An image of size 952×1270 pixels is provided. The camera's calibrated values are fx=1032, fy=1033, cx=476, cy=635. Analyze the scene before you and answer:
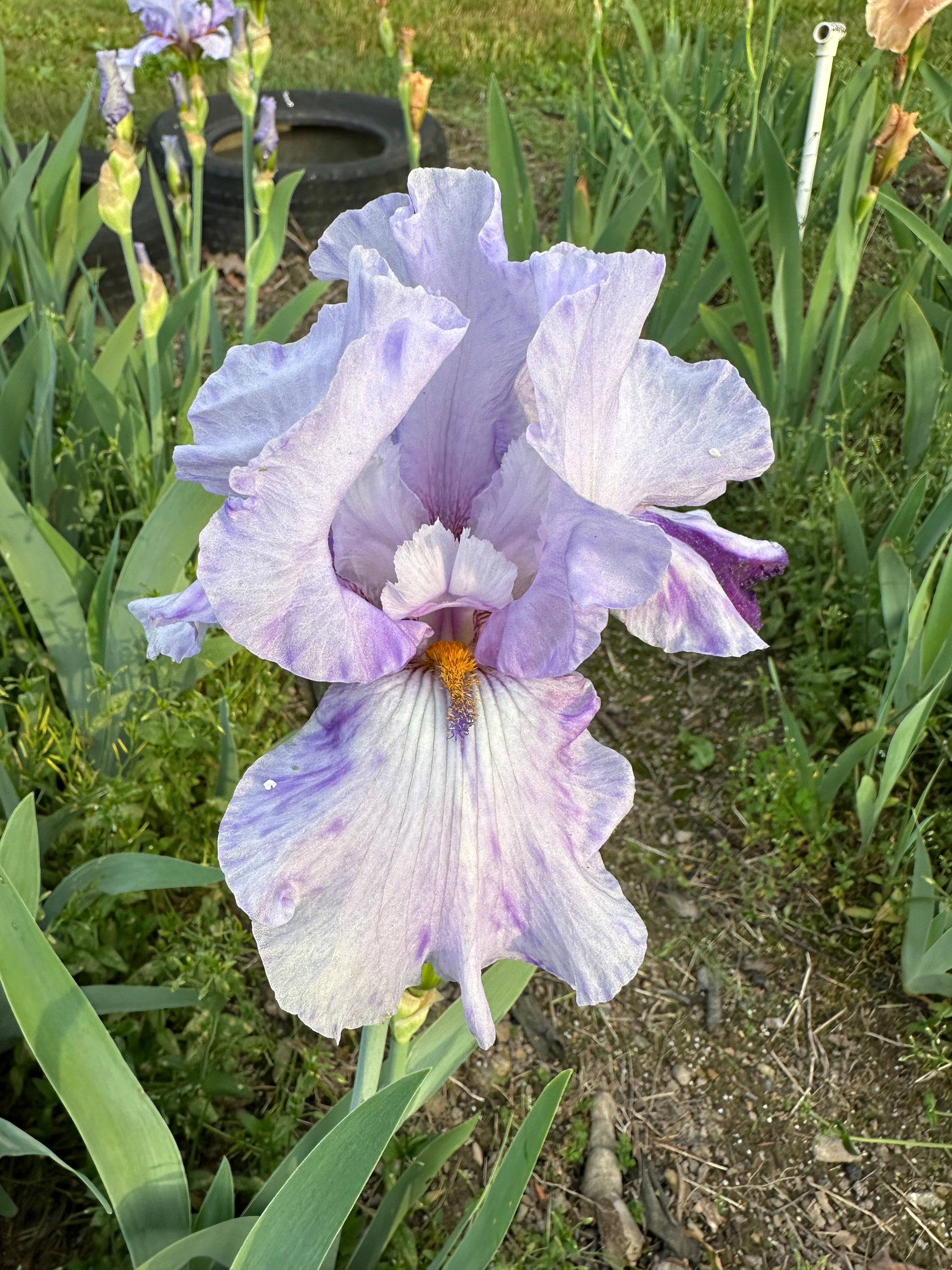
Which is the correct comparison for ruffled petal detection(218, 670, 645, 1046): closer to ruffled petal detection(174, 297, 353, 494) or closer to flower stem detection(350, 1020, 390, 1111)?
flower stem detection(350, 1020, 390, 1111)

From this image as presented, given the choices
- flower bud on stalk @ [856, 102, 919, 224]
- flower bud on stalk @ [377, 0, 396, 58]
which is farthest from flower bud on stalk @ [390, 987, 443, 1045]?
flower bud on stalk @ [377, 0, 396, 58]

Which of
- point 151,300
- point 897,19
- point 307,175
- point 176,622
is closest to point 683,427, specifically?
point 176,622

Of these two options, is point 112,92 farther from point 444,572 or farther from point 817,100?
point 444,572

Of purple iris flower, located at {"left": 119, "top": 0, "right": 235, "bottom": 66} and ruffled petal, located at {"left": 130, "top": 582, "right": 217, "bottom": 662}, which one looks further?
purple iris flower, located at {"left": 119, "top": 0, "right": 235, "bottom": 66}

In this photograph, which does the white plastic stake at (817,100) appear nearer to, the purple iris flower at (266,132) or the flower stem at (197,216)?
the purple iris flower at (266,132)

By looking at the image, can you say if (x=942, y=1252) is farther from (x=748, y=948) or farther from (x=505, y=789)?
(x=505, y=789)
